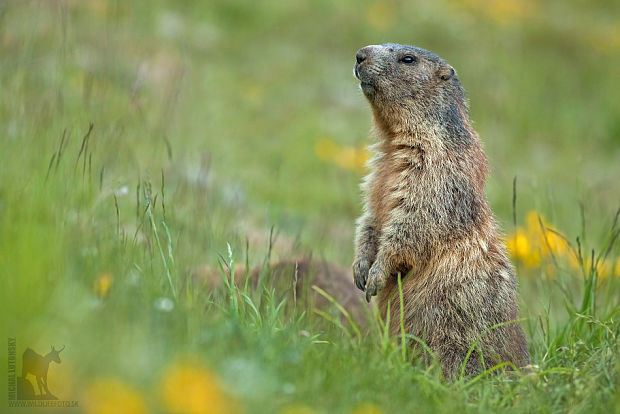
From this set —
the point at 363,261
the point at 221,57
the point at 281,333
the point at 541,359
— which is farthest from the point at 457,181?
the point at 221,57

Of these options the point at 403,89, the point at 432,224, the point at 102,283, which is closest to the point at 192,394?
the point at 102,283

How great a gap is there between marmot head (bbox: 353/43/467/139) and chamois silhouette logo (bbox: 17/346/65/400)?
280 cm

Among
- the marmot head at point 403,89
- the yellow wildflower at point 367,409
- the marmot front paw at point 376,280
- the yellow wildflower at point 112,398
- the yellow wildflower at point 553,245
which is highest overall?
the marmot head at point 403,89

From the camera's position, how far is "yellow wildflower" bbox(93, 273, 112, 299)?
312 cm

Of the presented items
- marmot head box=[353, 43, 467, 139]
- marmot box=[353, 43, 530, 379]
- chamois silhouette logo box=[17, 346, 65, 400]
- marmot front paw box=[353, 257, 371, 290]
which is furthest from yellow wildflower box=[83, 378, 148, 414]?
marmot head box=[353, 43, 467, 139]

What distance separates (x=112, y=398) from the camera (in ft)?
6.89

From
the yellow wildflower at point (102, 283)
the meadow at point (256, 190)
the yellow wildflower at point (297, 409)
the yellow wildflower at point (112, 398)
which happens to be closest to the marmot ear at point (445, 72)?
the meadow at point (256, 190)

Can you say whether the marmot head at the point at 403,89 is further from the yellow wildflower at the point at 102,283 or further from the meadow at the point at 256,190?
the yellow wildflower at the point at 102,283

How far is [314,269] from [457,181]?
111cm

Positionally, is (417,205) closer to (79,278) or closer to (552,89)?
(79,278)

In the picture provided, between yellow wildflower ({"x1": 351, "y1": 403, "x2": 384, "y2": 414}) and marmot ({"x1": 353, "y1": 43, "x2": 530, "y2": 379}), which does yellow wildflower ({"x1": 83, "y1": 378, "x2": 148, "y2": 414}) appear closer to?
yellow wildflower ({"x1": 351, "y1": 403, "x2": 384, "y2": 414})

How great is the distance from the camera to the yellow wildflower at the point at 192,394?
217 cm

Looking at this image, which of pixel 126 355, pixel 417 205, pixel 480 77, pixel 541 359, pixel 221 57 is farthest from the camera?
pixel 480 77

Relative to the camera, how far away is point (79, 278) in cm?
305
